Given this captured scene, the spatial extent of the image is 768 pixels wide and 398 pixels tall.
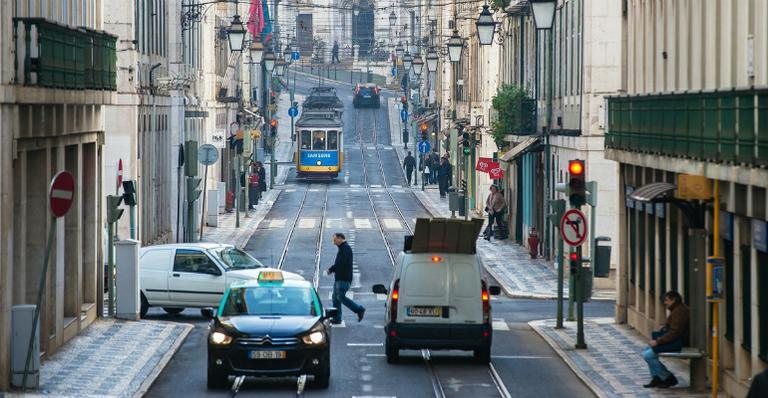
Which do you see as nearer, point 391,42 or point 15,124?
point 15,124

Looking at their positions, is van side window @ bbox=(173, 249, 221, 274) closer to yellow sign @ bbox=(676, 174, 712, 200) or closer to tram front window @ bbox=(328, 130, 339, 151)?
yellow sign @ bbox=(676, 174, 712, 200)

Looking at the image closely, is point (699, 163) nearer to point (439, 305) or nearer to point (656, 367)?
point (656, 367)

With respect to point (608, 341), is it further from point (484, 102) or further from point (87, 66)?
point (484, 102)

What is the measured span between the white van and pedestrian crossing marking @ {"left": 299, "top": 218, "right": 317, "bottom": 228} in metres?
37.6

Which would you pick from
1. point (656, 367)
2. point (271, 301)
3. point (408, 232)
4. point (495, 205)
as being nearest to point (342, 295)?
point (271, 301)

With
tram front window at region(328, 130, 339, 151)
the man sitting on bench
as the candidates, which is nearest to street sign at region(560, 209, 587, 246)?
the man sitting on bench

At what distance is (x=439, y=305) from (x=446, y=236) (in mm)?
1070

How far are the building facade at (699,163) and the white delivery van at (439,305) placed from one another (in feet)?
9.37

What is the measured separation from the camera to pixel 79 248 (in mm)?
31391

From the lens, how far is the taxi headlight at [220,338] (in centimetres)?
2323

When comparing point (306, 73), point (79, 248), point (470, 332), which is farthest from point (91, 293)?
point (306, 73)

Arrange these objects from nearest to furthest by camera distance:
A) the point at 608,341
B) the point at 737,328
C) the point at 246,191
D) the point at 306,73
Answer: the point at 737,328, the point at 608,341, the point at 246,191, the point at 306,73

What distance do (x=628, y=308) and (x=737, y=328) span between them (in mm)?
10194

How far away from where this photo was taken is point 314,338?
2339cm
